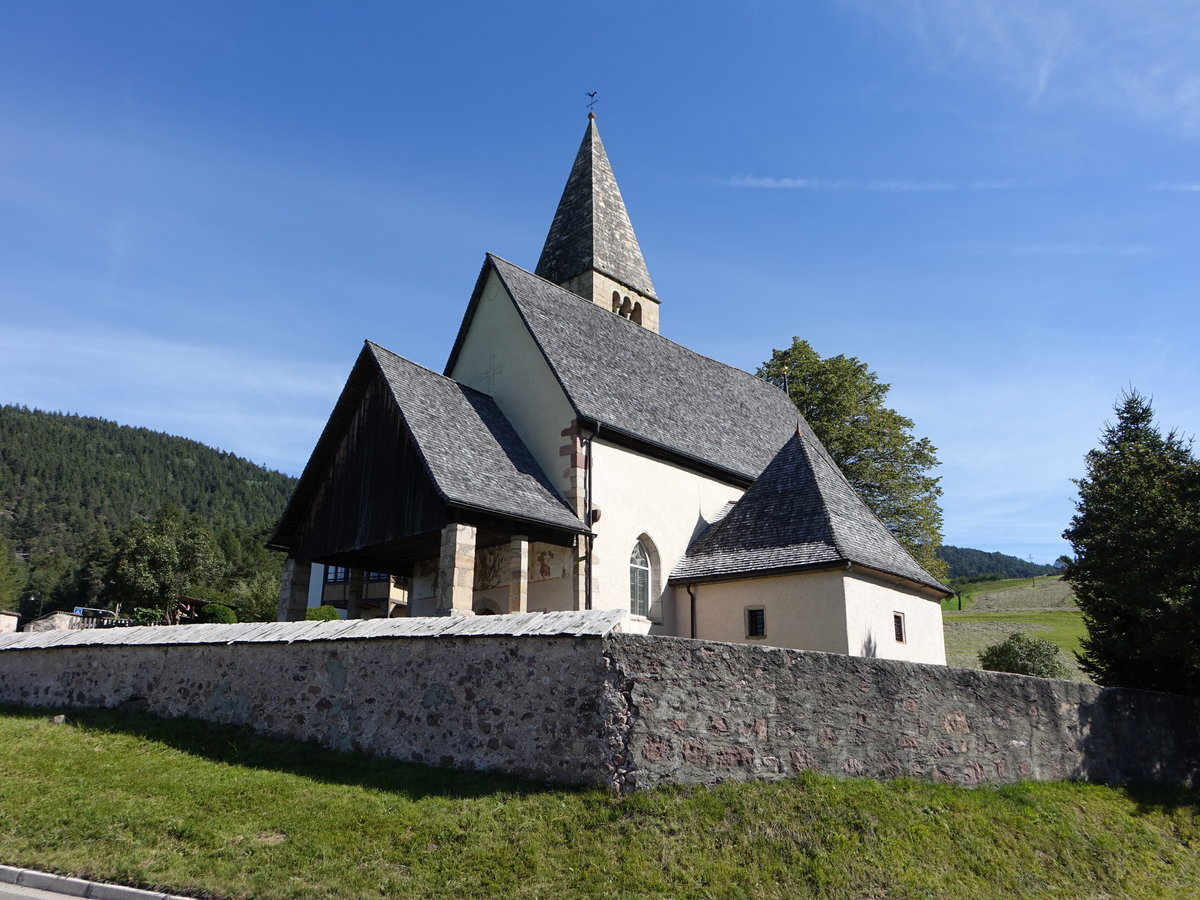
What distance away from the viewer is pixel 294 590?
2045 centimetres

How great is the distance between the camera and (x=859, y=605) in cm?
1853

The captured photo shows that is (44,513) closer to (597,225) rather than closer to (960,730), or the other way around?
(597,225)

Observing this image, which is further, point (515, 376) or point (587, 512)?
point (515, 376)

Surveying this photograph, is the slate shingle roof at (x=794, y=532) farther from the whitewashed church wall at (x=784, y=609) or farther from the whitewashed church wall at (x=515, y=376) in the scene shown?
the whitewashed church wall at (x=515, y=376)

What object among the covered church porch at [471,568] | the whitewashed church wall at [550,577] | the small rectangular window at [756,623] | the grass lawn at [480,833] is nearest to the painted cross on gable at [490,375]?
the covered church porch at [471,568]

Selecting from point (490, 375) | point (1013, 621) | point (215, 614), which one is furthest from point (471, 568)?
point (1013, 621)

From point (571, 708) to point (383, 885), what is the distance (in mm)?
2688

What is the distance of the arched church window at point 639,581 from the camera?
810 inches

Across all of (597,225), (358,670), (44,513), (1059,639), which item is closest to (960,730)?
(358,670)

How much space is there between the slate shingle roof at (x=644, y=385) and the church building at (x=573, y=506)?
0.10m

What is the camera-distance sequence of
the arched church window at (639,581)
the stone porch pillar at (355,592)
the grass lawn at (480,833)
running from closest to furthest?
the grass lawn at (480,833) → the arched church window at (639,581) → the stone porch pillar at (355,592)

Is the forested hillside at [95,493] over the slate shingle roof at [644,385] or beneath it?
over

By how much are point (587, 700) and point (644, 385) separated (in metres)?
15.4

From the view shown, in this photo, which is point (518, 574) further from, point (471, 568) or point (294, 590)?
point (294, 590)
